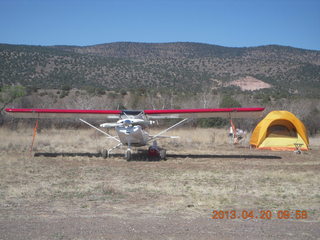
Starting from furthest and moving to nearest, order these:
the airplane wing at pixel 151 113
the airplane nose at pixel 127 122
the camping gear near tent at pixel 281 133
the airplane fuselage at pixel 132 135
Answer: the camping gear near tent at pixel 281 133
the airplane wing at pixel 151 113
the airplane fuselage at pixel 132 135
the airplane nose at pixel 127 122

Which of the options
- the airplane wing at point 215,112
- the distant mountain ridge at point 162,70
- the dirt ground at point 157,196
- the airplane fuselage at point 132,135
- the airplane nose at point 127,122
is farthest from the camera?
the distant mountain ridge at point 162,70

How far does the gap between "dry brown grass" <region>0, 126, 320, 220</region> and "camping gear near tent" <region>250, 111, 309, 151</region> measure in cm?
131

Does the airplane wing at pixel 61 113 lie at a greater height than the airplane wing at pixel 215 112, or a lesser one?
lesser

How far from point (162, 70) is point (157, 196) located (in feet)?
192

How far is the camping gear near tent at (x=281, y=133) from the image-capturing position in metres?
19.0

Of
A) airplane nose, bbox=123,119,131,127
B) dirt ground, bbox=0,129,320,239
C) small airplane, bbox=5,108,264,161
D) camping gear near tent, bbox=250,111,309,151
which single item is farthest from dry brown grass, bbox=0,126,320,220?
airplane nose, bbox=123,119,131,127

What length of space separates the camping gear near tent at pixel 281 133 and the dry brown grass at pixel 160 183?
51.8 inches

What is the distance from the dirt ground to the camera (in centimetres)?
576

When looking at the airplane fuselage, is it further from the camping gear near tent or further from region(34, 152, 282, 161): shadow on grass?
the camping gear near tent

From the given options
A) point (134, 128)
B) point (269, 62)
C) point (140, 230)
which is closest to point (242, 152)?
point (134, 128)

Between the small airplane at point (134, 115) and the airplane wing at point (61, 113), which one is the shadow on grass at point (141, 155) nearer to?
the small airplane at point (134, 115)

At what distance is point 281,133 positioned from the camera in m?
19.5

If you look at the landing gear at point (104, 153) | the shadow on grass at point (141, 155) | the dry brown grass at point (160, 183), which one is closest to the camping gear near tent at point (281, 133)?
the dry brown grass at point (160, 183)

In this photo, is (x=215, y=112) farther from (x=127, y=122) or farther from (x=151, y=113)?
(x=127, y=122)
